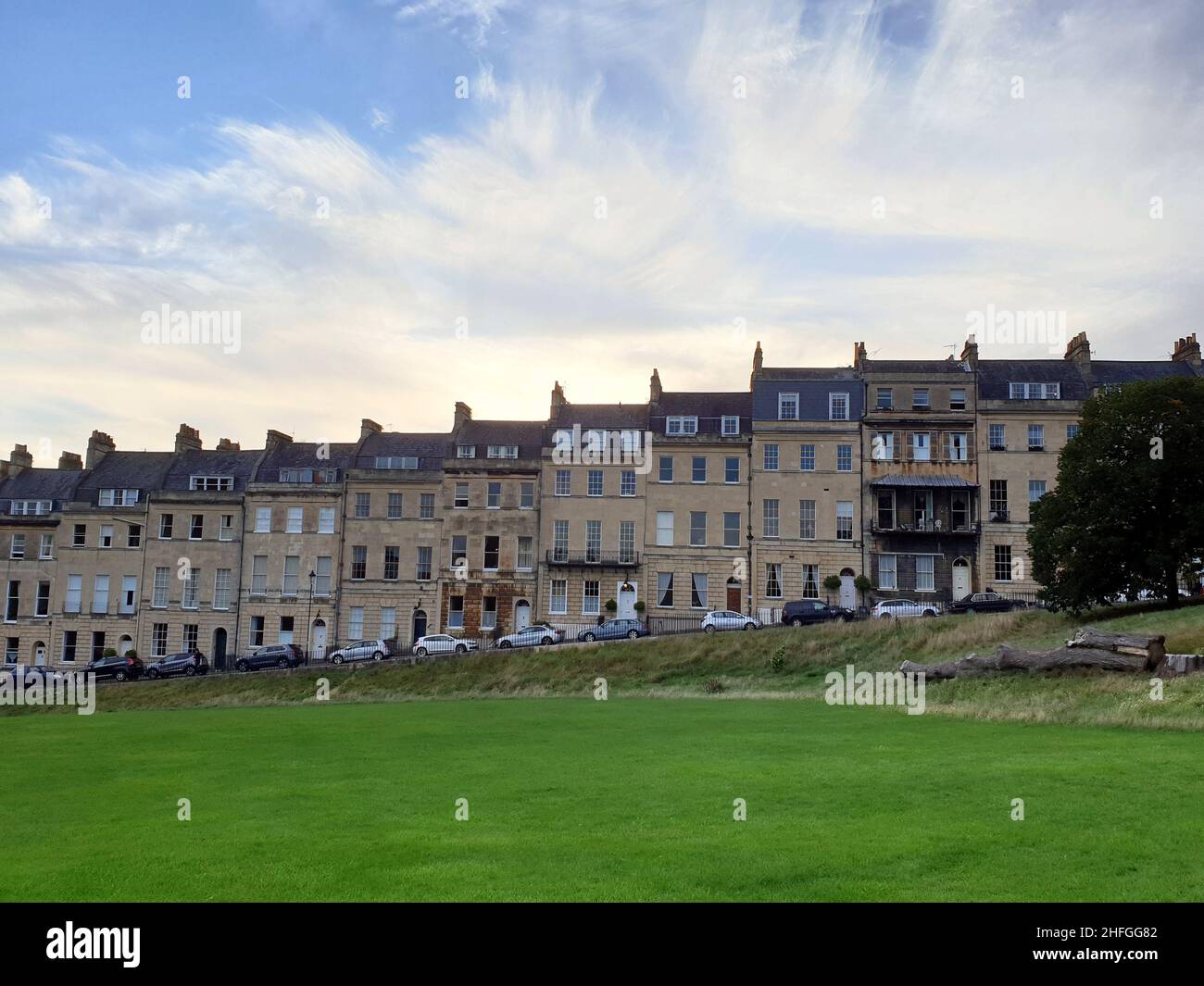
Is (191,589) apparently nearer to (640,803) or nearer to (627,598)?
(627,598)

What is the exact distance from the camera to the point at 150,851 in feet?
35.9

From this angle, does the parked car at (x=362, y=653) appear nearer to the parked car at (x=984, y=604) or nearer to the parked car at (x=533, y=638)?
the parked car at (x=533, y=638)

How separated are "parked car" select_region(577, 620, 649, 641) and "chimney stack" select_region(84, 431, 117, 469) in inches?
1687

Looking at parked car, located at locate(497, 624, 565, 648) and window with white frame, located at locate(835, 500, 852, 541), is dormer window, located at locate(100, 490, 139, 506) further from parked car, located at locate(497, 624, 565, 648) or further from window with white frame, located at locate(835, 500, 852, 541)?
window with white frame, located at locate(835, 500, 852, 541)

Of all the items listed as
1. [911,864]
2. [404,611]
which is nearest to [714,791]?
[911,864]

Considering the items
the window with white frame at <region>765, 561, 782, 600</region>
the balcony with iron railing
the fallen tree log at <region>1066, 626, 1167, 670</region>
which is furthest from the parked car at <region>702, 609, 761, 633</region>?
the fallen tree log at <region>1066, 626, 1167, 670</region>

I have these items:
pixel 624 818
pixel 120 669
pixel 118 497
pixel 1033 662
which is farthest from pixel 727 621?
pixel 118 497

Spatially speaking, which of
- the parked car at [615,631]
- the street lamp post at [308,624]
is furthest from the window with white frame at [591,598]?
the street lamp post at [308,624]

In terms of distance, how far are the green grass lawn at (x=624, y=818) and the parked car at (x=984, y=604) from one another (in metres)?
34.7

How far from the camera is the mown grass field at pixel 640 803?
956 cm

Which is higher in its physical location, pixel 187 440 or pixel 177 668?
pixel 187 440

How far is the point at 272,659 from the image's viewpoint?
194 ft

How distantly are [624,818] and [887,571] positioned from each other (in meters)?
54.4

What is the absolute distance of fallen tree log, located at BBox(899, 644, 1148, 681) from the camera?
27891mm
